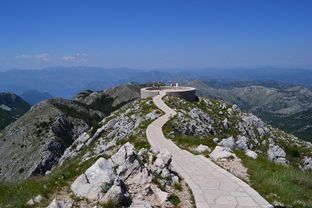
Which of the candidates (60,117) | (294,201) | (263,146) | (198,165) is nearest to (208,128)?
(263,146)

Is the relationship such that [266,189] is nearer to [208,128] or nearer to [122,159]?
[122,159]

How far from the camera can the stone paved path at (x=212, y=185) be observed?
11648mm

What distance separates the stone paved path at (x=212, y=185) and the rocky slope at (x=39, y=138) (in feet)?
261

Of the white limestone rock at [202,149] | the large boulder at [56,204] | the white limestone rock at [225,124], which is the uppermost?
the large boulder at [56,204]

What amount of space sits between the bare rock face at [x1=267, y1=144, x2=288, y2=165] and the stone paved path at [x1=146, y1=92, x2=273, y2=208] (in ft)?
81.7

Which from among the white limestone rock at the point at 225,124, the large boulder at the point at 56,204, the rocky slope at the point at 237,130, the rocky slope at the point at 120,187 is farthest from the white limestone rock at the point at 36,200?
the white limestone rock at the point at 225,124

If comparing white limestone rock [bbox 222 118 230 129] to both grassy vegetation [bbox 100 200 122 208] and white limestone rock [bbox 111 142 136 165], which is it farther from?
grassy vegetation [bbox 100 200 122 208]

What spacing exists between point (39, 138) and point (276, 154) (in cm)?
9153

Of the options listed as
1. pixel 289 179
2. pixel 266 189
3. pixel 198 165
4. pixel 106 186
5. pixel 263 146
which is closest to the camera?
pixel 106 186

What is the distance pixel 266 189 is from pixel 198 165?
4.90 m

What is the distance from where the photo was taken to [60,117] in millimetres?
126875

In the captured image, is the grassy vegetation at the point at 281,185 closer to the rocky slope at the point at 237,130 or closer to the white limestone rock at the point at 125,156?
the white limestone rock at the point at 125,156

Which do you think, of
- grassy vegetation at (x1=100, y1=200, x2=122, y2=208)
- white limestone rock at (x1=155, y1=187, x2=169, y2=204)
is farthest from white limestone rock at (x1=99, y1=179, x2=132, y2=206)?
white limestone rock at (x1=155, y1=187, x2=169, y2=204)

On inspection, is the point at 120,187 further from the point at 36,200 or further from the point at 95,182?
the point at 36,200
